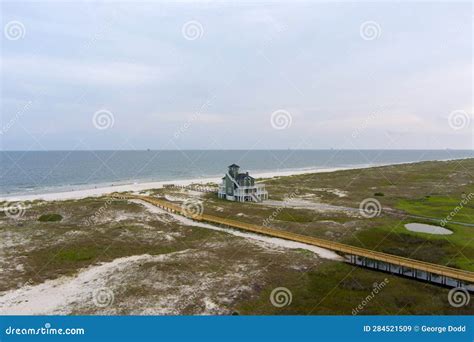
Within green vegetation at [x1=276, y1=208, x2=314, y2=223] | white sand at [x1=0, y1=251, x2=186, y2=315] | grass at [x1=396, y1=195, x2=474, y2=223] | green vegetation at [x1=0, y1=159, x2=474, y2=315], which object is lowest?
white sand at [x1=0, y1=251, x2=186, y2=315]

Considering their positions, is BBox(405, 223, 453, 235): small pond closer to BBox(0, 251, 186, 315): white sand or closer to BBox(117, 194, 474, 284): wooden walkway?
BBox(117, 194, 474, 284): wooden walkway

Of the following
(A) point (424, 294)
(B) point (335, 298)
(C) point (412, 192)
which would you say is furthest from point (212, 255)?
(C) point (412, 192)

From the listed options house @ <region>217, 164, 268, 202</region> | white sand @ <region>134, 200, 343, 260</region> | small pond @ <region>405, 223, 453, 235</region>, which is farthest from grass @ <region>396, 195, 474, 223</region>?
house @ <region>217, 164, 268, 202</region>

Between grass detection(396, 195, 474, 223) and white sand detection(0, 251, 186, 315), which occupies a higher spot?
grass detection(396, 195, 474, 223)

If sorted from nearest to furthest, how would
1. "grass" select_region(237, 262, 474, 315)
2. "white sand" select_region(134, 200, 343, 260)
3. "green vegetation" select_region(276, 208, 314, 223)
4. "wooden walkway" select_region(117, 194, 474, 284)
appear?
"grass" select_region(237, 262, 474, 315)
"wooden walkway" select_region(117, 194, 474, 284)
"white sand" select_region(134, 200, 343, 260)
"green vegetation" select_region(276, 208, 314, 223)

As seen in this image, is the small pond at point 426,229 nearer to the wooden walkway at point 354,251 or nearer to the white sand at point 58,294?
the wooden walkway at point 354,251

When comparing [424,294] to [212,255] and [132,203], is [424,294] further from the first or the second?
[132,203]
